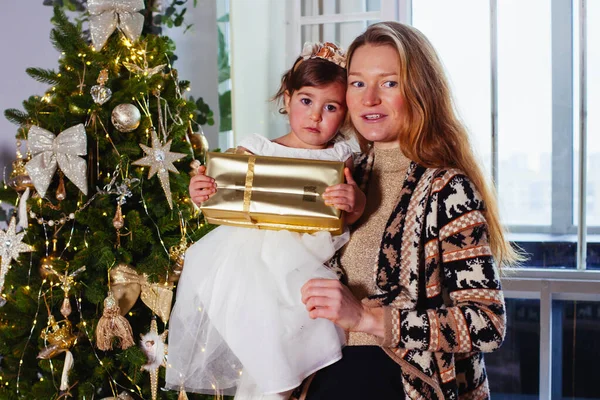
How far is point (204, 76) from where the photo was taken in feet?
12.1

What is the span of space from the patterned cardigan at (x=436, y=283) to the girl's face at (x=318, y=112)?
31 cm

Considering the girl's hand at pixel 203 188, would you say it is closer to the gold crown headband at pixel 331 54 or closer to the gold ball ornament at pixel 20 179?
the gold crown headband at pixel 331 54

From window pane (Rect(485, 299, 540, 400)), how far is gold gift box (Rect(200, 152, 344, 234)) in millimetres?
1968

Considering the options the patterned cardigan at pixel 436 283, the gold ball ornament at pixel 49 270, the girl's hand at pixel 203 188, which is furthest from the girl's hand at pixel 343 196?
the gold ball ornament at pixel 49 270

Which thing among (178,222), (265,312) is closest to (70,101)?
(178,222)

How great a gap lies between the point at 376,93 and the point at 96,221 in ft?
3.44

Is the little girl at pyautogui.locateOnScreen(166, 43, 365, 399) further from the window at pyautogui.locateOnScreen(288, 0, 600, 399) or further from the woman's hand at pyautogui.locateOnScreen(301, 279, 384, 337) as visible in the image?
the window at pyautogui.locateOnScreen(288, 0, 600, 399)

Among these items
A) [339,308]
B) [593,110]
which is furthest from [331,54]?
[593,110]

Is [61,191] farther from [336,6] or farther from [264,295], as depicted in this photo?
[336,6]

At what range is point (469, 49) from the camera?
3.18m

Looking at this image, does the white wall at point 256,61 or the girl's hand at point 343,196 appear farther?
the white wall at point 256,61

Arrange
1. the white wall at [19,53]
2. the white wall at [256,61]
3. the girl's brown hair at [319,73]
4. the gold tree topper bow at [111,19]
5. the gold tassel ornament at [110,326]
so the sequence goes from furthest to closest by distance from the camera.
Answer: the white wall at [19,53], the white wall at [256,61], the gold tree topper bow at [111,19], the gold tassel ornament at [110,326], the girl's brown hair at [319,73]

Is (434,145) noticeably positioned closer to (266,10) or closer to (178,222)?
(178,222)

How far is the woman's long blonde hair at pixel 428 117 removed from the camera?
5.02 feet
